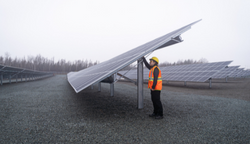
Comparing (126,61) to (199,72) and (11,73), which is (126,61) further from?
(11,73)

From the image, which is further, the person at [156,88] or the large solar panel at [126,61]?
the person at [156,88]

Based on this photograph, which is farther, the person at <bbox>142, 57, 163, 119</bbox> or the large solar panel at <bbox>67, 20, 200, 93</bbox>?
the person at <bbox>142, 57, 163, 119</bbox>

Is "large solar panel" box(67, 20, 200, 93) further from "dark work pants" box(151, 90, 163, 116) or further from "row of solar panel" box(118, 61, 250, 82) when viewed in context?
"row of solar panel" box(118, 61, 250, 82)

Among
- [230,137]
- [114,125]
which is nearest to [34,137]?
[114,125]

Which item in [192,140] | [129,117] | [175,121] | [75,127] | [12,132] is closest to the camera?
[192,140]

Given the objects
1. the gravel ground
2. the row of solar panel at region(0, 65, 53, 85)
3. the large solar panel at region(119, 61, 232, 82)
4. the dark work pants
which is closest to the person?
the dark work pants

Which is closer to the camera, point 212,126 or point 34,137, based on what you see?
point 34,137

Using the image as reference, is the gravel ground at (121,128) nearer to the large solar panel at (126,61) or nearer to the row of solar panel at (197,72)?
the large solar panel at (126,61)

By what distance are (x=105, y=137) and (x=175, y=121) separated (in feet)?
8.56

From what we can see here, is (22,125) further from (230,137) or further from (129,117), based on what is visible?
(230,137)

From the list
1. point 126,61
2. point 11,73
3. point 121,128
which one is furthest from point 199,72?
point 11,73

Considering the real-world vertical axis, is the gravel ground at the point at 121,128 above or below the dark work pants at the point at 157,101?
below

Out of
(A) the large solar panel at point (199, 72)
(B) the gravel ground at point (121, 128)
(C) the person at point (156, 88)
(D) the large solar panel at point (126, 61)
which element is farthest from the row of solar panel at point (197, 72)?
(B) the gravel ground at point (121, 128)

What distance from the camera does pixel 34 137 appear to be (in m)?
3.48
